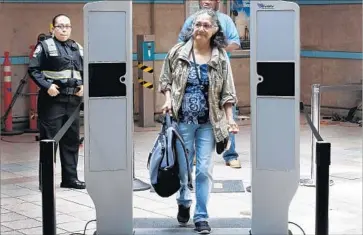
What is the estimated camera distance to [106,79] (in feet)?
20.7

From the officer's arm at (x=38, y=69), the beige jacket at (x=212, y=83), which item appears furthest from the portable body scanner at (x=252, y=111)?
the officer's arm at (x=38, y=69)

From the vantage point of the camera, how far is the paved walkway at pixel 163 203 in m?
7.39

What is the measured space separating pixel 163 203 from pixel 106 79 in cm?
243

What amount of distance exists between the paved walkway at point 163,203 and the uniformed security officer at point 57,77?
810 millimetres

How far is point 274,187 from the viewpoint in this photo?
6.40 m

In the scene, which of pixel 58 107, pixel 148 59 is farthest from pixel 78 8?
pixel 58 107

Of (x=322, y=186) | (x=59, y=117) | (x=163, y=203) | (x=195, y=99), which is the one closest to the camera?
(x=322, y=186)

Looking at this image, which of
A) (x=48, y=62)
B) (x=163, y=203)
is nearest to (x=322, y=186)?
(x=163, y=203)

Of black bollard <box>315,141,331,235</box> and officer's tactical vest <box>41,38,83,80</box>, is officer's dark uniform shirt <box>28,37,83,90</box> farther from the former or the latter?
black bollard <box>315,141,331,235</box>

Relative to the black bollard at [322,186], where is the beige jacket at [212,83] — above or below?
above

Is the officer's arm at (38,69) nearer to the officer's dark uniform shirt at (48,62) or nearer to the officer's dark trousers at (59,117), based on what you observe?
the officer's dark uniform shirt at (48,62)

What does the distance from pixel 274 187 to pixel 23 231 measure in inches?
96.5

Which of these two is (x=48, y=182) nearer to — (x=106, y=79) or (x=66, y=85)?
(x=106, y=79)

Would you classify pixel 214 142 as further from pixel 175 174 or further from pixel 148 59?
pixel 148 59
